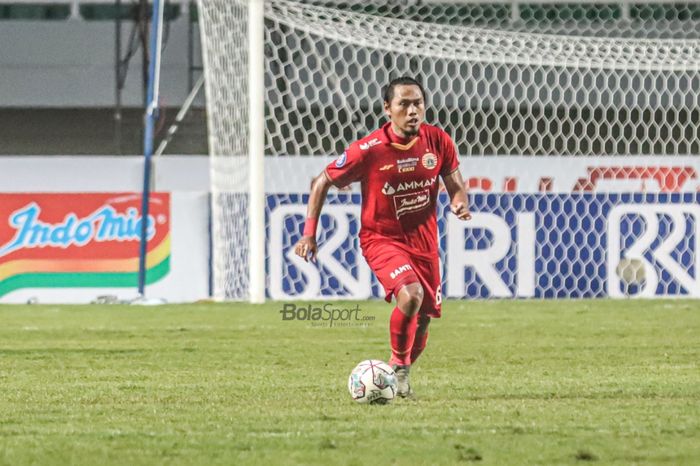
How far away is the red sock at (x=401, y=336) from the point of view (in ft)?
21.8

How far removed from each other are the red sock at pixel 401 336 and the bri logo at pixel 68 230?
812 cm

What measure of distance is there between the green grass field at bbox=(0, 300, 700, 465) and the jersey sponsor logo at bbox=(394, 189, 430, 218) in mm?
868

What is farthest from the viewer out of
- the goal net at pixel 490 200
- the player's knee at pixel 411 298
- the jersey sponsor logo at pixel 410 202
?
the goal net at pixel 490 200

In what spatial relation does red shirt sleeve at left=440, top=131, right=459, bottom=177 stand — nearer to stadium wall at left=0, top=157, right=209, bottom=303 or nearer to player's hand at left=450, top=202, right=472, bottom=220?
player's hand at left=450, top=202, right=472, bottom=220

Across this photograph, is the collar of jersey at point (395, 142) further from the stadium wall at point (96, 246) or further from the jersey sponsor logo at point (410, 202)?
the stadium wall at point (96, 246)

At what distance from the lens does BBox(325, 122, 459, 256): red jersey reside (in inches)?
269

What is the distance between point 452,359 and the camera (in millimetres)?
8633

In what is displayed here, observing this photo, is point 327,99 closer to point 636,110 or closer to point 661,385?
point 636,110

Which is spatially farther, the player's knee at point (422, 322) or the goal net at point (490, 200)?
the goal net at point (490, 200)

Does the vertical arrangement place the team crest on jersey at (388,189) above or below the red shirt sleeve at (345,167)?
below

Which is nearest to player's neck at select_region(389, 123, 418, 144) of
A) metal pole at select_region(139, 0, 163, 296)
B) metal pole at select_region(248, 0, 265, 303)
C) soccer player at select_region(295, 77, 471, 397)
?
soccer player at select_region(295, 77, 471, 397)

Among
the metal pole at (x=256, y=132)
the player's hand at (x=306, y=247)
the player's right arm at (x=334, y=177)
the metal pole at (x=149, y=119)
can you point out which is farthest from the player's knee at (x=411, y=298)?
the metal pole at (x=149, y=119)

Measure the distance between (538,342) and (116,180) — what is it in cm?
760

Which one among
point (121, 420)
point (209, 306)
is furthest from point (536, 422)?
point (209, 306)
